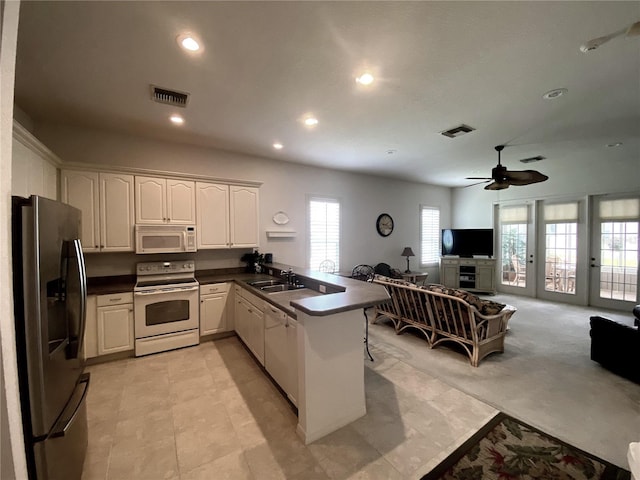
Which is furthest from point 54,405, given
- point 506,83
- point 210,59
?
point 506,83

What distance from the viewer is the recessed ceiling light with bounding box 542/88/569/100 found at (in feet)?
8.55

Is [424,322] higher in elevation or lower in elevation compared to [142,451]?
higher

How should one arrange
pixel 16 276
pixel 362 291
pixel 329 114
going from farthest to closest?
1. pixel 329 114
2. pixel 362 291
3. pixel 16 276

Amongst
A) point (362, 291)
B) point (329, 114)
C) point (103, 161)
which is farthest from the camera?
point (103, 161)

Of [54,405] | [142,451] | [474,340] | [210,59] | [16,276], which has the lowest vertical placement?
[142,451]

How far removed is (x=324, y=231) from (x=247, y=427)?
3905mm

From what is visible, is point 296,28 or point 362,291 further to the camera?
point 362,291

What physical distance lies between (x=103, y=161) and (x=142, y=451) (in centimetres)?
352

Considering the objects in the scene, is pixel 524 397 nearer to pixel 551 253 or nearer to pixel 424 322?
pixel 424 322

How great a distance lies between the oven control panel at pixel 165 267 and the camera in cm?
358

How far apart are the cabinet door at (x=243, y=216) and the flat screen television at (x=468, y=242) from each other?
5.63 m

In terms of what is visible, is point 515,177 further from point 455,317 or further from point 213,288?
point 213,288

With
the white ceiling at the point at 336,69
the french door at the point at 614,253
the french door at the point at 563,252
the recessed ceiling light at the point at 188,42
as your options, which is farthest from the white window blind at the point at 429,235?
the recessed ceiling light at the point at 188,42

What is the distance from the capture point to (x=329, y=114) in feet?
10.3
